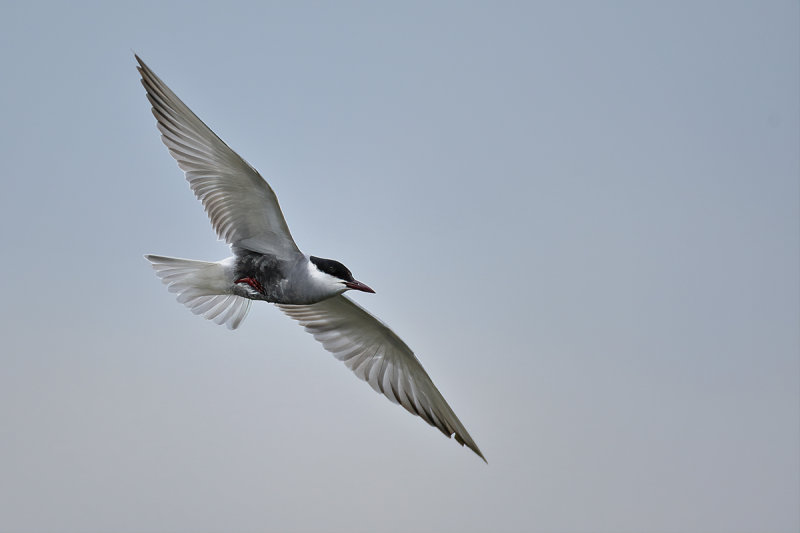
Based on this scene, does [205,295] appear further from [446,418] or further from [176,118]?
[446,418]

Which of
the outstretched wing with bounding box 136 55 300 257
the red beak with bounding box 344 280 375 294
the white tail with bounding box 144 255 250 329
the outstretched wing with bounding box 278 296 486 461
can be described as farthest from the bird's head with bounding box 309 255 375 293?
the outstretched wing with bounding box 278 296 486 461

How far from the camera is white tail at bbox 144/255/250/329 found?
5.13 metres

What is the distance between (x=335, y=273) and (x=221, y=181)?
960mm

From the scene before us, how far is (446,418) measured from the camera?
5883 millimetres

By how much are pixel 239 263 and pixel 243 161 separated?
593 mm

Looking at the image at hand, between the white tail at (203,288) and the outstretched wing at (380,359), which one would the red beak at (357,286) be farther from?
the outstretched wing at (380,359)

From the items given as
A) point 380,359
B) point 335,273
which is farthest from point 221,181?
point 380,359

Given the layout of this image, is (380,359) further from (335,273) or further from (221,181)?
(221,181)

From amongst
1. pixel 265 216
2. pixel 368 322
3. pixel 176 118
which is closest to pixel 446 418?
pixel 368 322

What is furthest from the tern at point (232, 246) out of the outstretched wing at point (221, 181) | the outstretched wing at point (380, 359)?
the outstretched wing at point (380, 359)

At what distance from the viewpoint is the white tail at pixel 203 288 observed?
5.13m

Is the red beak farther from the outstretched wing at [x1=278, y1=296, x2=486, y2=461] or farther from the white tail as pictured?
the outstretched wing at [x1=278, y1=296, x2=486, y2=461]

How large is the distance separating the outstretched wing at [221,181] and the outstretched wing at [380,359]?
0.84m

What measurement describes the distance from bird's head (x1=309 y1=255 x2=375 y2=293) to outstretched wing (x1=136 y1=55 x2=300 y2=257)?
0.23 m
